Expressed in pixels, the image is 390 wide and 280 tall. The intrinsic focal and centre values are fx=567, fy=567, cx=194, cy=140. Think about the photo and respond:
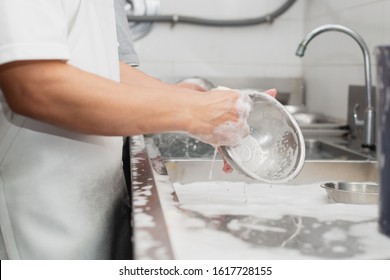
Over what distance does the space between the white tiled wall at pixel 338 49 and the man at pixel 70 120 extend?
47.4 inches

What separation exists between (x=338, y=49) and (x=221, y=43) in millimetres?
692

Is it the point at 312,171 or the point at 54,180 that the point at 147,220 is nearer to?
the point at 54,180

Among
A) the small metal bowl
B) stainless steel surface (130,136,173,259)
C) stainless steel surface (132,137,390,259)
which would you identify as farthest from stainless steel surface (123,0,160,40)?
the small metal bowl

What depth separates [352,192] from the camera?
1.31m

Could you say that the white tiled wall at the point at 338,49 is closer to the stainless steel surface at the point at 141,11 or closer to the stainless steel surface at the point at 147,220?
the stainless steel surface at the point at 141,11

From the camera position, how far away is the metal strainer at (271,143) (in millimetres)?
1210

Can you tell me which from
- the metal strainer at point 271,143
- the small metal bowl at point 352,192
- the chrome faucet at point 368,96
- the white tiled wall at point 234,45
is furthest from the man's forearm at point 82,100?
the white tiled wall at point 234,45

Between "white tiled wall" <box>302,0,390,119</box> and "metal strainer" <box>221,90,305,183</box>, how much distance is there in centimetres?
95

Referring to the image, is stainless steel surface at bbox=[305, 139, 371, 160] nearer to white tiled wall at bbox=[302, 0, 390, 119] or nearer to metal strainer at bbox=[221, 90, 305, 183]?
white tiled wall at bbox=[302, 0, 390, 119]

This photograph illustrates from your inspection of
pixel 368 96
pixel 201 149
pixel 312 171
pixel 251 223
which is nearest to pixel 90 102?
pixel 251 223

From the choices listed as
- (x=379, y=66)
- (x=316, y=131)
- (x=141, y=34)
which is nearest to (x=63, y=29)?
(x=379, y=66)

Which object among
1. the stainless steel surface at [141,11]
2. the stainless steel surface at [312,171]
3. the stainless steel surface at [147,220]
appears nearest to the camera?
the stainless steel surface at [147,220]

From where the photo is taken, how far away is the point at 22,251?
1.13 m

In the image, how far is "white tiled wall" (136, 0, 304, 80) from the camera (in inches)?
119
